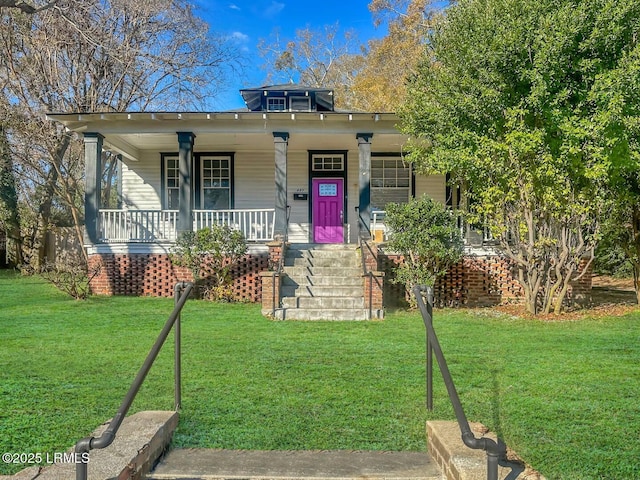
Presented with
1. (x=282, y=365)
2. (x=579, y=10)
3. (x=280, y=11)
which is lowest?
(x=282, y=365)

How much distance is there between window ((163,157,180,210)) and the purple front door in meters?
3.90

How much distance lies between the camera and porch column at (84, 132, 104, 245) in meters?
10.8

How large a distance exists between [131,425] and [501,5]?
8140mm

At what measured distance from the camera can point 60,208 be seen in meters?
22.6

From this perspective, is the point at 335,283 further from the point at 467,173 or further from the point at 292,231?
the point at 292,231

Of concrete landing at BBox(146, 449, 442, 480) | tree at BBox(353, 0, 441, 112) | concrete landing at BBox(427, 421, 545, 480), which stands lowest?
concrete landing at BBox(146, 449, 442, 480)

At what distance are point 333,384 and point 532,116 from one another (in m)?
6.11

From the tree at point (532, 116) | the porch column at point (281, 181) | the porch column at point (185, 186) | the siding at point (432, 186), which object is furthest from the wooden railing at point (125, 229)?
the siding at point (432, 186)

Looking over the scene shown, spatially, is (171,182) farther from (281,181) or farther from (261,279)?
(261,279)

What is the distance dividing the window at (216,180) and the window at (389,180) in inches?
162

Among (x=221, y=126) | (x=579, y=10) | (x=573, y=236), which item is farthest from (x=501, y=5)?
(x=221, y=126)

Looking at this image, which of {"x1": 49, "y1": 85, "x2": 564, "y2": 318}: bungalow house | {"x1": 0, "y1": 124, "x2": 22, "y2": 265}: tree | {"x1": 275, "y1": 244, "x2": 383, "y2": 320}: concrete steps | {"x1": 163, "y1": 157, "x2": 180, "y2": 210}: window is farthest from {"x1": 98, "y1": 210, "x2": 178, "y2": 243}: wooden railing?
{"x1": 0, "y1": 124, "x2": 22, "y2": 265}: tree

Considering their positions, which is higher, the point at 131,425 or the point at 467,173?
the point at 467,173

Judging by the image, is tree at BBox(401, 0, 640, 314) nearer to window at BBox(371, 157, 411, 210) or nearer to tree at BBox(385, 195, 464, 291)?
tree at BBox(385, 195, 464, 291)
